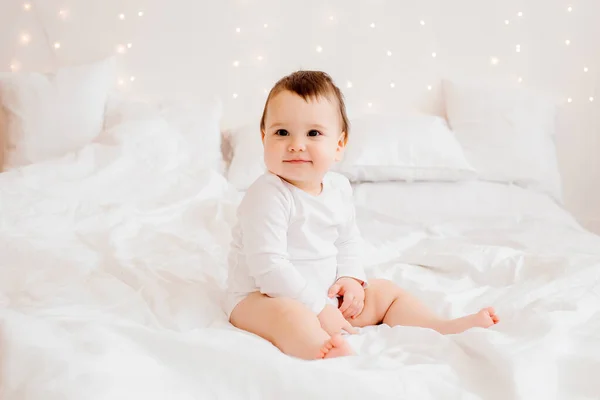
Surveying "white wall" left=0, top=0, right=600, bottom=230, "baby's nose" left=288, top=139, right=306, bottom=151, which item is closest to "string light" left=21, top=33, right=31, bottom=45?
"white wall" left=0, top=0, right=600, bottom=230

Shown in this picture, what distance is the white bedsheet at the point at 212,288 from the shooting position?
26.5 inches

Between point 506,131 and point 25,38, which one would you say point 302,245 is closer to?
point 506,131

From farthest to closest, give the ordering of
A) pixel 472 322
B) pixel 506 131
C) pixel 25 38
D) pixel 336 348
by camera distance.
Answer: pixel 25 38 < pixel 506 131 < pixel 472 322 < pixel 336 348

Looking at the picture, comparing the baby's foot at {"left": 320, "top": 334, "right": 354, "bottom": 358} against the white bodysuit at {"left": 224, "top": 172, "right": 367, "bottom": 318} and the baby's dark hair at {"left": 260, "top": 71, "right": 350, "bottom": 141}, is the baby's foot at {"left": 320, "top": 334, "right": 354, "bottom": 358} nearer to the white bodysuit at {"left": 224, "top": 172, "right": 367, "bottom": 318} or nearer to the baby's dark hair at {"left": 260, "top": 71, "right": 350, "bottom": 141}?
the white bodysuit at {"left": 224, "top": 172, "right": 367, "bottom": 318}

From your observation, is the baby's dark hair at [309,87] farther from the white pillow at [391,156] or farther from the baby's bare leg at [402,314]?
the white pillow at [391,156]

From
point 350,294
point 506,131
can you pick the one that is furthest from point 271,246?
point 506,131

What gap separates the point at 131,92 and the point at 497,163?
1501 millimetres

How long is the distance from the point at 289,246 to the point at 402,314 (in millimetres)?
243

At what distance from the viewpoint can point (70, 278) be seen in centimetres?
120

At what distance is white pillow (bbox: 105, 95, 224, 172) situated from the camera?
216cm

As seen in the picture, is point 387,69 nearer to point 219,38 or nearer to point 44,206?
point 219,38

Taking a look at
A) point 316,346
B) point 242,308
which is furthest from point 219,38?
point 316,346

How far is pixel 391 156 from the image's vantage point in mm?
2117

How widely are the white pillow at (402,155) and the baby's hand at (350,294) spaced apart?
3.23 ft
